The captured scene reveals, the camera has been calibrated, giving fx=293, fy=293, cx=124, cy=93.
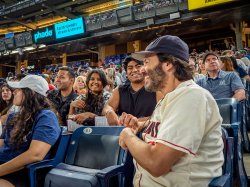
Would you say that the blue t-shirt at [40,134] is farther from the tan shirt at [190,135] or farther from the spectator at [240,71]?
the spectator at [240,71]

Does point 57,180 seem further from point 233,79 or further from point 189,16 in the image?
point 189,16

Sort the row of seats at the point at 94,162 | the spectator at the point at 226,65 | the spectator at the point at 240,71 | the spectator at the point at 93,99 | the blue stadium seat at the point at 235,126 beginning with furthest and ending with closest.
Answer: the spectator at the point at 240,71 → the spectator at the point at 226,65 → the spectator at the point at 93,99 → the blue stadium seat at the point at 235,126 → the row of seats at the point at 94,162

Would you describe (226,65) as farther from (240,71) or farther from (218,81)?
(218,81)

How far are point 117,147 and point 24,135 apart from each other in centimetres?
76

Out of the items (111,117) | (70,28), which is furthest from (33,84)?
(70,28)

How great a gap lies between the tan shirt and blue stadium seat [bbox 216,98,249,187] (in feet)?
2.86

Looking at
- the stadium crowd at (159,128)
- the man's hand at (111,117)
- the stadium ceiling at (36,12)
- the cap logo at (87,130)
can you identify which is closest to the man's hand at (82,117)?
the stadium crowd at (159,128)

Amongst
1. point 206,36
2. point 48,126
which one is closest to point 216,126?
point 48,126

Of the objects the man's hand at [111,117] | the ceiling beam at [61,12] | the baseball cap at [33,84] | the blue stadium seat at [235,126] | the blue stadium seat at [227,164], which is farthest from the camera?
the ceiling beam at [61,12]

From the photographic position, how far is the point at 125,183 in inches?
76.2

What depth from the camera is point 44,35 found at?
18.9 m

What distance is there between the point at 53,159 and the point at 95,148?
0.34m

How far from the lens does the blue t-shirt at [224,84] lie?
3.78 m

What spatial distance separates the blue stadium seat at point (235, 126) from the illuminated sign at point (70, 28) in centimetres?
1485
